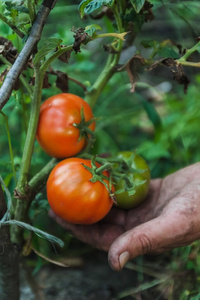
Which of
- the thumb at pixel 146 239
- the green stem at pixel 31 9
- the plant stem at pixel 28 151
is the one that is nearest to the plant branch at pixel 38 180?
the plant stem at pixel 28 151

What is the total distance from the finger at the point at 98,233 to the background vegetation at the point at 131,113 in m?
0.11

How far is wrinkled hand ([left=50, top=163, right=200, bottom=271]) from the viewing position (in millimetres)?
893

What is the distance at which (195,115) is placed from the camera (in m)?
1.83

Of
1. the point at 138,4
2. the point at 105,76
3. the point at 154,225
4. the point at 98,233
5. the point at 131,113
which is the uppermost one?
the point at 138,4

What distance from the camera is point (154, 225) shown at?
91 cm

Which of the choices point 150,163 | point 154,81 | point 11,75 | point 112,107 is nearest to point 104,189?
point 11,75

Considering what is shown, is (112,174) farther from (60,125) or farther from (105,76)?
(105,76)

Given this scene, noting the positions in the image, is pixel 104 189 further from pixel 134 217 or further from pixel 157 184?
pixel 157 184

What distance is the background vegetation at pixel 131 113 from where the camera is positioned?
113cm

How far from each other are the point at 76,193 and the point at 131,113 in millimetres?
1143

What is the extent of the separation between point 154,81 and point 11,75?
1.70 metres

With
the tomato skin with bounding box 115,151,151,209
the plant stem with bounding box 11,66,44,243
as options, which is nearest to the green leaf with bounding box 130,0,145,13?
the plant stem with bounding box 11,66,44,243

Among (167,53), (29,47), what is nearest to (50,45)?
(29,47)

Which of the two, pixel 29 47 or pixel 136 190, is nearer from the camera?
pixel 29 47
